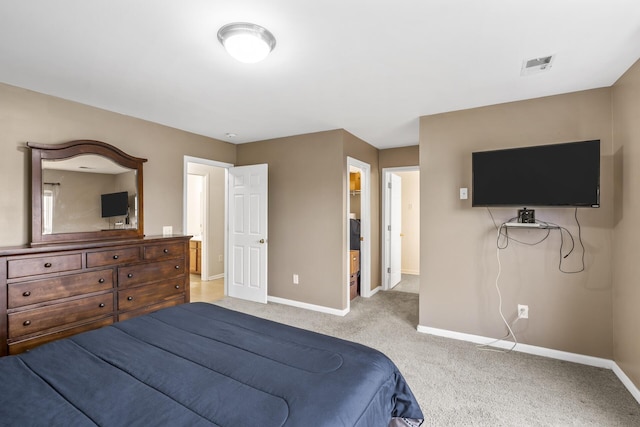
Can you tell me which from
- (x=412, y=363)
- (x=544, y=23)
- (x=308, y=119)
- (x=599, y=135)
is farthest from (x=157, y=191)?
(x=599, y=135)

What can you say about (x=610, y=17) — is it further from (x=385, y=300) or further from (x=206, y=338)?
(x=385, y=300)

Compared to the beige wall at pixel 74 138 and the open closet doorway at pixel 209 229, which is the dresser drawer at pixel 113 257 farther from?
the open closet doorway at pixel 209 229

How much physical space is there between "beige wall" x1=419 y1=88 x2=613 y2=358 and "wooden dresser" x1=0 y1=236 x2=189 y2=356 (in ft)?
9.29

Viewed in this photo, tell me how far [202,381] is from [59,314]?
6.61 feet

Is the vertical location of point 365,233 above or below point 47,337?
above

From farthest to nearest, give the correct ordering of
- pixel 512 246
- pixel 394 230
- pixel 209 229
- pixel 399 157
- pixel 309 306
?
1. pixel 209 229
2. pixel 394 230
3. pixel 399 157
4. pixel 309 306
5. pixel 512 246

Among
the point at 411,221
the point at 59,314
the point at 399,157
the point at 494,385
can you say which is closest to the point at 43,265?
the point at 59,314

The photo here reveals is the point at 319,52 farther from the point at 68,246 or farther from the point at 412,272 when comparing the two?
the point at 412,272

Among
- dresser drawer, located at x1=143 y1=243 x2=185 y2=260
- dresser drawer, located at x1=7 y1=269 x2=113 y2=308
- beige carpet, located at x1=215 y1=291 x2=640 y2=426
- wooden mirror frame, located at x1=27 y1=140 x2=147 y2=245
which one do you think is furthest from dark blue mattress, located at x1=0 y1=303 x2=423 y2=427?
wooden mirror frame, located at x1=27 y1=140 x2=147 y2=245

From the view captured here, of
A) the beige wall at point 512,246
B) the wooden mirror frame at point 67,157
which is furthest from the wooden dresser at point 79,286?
the beige wall at point 512,246

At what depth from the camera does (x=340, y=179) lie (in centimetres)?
384

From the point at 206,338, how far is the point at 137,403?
538 millimetres

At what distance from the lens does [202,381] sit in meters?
1.23

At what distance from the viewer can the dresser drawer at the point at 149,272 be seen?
9.34 feet
